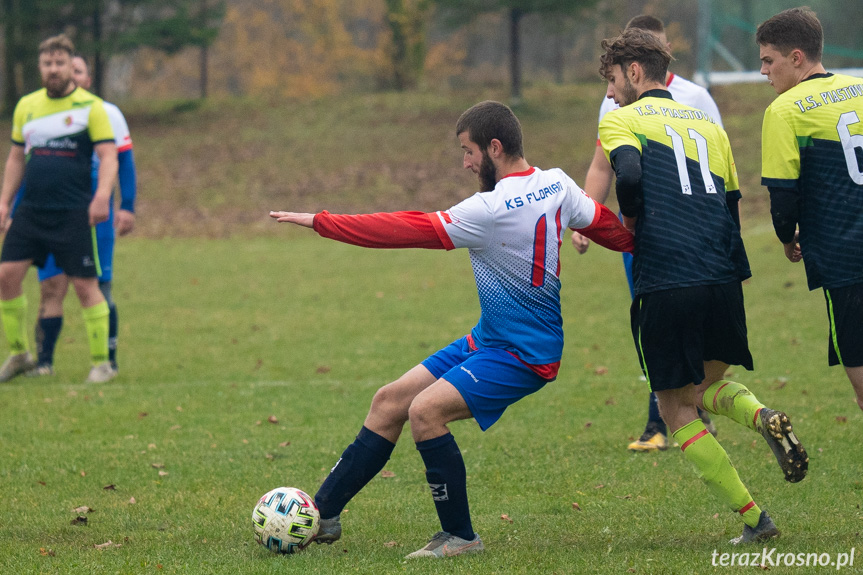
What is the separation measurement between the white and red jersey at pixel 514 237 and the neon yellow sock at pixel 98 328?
532 centimetres

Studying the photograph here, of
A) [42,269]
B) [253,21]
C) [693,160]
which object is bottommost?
[42,269]

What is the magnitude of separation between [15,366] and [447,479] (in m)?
6.29

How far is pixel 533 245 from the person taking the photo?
4.51m

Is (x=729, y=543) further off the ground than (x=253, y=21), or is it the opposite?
(x=253, y=21)

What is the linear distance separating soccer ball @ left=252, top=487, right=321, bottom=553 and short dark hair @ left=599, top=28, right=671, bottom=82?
264 centimetres

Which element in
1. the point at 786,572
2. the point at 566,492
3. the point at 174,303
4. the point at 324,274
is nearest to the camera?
the point at 786,572

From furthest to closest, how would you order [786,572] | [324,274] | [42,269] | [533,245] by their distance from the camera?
[324,274]
[42,269]
[533,245]
[786,572]

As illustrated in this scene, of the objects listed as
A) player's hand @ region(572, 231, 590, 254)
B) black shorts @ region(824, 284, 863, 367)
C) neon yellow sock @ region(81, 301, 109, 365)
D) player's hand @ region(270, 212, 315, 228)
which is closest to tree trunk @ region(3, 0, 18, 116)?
neon yellow sock @ region(81, 301, 109, 365)

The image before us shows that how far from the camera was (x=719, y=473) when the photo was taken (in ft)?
14.7

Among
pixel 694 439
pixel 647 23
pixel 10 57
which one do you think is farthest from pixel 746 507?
pixel 10 57

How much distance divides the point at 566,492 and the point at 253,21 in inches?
1791

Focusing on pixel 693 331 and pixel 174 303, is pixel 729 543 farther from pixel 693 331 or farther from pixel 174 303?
pixel 174 303

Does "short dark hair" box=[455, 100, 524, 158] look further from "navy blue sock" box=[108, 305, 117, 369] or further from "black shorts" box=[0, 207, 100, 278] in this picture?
"navy blue sock" box=[108, 305, 117, 369]

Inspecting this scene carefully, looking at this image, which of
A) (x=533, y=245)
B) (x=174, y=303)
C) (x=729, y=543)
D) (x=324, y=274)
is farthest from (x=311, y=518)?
(x=324, y=274)
